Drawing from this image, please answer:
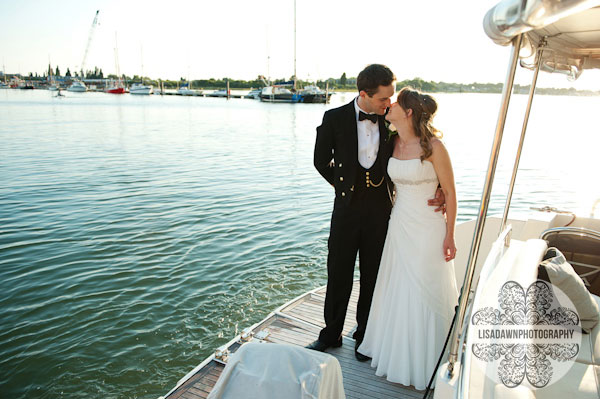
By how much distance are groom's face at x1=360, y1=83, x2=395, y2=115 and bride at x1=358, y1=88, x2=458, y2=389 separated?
0.15 meters

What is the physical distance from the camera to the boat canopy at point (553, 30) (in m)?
1.16

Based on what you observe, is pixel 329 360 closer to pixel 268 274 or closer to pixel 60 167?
pixel 268 274

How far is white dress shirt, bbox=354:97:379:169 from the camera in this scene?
9.98 ft

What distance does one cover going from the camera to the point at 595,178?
Answer: 15930 millimetres

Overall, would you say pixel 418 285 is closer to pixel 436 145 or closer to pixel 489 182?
pixel 436 145

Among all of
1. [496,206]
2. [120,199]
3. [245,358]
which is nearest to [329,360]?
[245,358]

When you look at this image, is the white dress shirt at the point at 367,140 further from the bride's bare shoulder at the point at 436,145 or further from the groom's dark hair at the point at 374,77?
the bride's bare shoulder at the point at 436,145

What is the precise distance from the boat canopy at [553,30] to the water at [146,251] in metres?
1.55

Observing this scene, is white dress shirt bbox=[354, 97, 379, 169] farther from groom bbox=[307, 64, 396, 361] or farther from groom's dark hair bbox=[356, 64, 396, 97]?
groom's dark hair bbox=[356, 64, 396, 97]

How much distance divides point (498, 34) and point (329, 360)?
1363 mm

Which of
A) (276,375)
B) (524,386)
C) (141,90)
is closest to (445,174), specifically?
(524,386)

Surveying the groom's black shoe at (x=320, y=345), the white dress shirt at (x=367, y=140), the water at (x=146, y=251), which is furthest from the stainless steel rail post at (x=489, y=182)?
the water at (x=146, y=251)

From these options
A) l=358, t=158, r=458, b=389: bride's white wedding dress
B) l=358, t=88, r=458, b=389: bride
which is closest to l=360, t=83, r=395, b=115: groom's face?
l=358, t=88, r=458, b=389: bride

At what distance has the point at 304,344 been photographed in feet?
11.1
